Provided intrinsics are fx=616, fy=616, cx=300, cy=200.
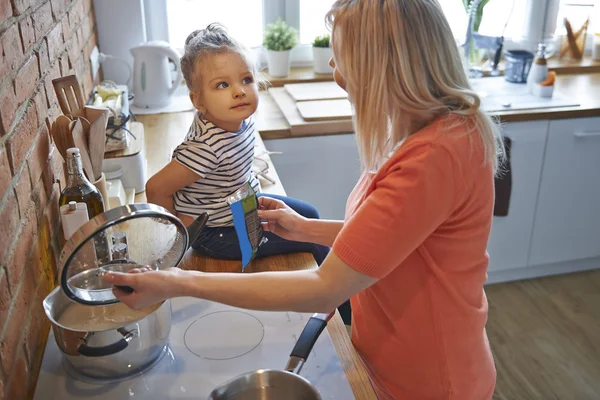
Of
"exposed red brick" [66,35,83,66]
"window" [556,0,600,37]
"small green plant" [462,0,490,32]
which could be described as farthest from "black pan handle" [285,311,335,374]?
"window" [556,0,600,37]

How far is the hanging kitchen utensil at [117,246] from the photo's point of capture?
81 cm

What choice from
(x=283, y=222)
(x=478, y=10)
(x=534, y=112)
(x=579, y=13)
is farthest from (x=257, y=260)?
(x=579, y=13)

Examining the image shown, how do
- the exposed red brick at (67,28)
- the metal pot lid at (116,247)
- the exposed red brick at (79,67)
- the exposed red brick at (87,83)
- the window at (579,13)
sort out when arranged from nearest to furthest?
the metal pot lid at (116,247), the exposed red brick at (67,28), the exposed red brick at (79,67), the exposed red brick at (87,83), the window at (579,13)

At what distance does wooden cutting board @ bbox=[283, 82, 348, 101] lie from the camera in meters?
2.33

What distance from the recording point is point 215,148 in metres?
1.26

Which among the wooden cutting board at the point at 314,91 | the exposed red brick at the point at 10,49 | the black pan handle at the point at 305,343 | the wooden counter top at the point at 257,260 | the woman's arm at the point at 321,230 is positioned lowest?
the wooden counter top at the point at 257,260

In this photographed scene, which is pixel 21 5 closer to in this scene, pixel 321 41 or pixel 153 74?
pixel 153 74

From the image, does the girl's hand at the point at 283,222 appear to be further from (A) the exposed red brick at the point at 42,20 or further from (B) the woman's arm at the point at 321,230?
(A) the exposed red brick at the point at 42,20

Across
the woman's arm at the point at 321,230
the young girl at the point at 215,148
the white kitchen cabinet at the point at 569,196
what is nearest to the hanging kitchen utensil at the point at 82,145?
the young girl at the point at 215,148

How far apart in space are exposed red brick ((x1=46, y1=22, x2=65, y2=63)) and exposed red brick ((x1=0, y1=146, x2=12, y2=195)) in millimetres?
461

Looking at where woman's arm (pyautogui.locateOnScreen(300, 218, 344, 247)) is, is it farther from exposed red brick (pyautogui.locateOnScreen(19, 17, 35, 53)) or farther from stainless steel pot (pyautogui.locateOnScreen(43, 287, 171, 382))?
exposed red brick (pyautogui.locateOnScreen(19, 17, 35, 53))

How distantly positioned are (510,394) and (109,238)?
64.3 inches

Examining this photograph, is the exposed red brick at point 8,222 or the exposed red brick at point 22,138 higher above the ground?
the exposed red brick at point 22,138

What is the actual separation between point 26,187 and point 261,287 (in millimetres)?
437
